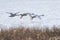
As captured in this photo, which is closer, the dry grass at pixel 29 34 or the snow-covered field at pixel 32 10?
the dry grass at pixel 29 34

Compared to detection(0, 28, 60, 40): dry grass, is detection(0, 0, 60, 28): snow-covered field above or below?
below

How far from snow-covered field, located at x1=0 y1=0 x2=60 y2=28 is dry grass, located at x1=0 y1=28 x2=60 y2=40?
3.00 ft

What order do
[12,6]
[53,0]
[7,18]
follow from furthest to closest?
[53,0] < [12,6] < [7,18]

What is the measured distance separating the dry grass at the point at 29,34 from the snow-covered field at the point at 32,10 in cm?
91

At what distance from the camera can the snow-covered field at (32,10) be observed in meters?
6.91

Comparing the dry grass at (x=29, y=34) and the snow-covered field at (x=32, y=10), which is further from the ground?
the dry grass at (x=29, y=34)

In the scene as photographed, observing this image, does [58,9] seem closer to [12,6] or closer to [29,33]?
[12,6]

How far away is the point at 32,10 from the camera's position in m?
8.91

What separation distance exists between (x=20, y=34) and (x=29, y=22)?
1558mm

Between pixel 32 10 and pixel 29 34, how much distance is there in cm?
362

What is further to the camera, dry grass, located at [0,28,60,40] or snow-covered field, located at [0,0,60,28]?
snow-covered field, located at [0,0,60,28]

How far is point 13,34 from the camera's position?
533cm

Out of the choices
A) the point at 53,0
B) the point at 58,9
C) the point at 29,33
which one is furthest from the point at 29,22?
the point at 53,0

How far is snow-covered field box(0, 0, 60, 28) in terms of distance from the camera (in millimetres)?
6906
